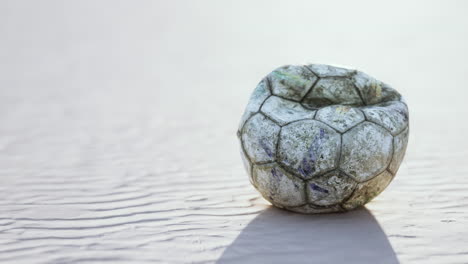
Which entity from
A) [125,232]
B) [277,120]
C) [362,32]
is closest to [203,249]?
[125,232]

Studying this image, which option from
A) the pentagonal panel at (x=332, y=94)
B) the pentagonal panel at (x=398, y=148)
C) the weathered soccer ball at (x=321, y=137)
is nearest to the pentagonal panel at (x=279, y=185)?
the weathered soccer ball at (x=321, y=137)

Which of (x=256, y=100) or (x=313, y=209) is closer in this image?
(x=313, y=209)

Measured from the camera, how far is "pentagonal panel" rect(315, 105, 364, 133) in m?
4.00

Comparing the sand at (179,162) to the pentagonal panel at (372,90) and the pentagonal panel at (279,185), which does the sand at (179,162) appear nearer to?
the pentagonal panel at (279,185)

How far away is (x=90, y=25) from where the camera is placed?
22.0m

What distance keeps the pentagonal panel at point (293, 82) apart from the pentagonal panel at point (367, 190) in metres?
0.91

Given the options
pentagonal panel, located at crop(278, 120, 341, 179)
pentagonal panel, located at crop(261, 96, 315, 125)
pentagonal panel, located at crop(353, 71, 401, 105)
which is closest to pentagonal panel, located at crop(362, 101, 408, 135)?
pentagonal panel, located at crop(353, 71, 401, 105)

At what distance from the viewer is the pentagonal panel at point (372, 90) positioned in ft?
14.5

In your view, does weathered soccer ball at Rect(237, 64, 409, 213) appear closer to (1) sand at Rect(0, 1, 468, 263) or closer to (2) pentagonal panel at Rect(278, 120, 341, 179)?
(2) pentagonal panel at Rect(278, 120, 341, 179)

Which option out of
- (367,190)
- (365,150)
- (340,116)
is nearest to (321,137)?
(340,116)

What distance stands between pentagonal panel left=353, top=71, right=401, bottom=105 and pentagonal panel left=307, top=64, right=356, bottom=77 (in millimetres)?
92

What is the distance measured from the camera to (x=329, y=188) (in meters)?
4.05

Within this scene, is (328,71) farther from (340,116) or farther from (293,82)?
(340,116)

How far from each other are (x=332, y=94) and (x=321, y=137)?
549mm
